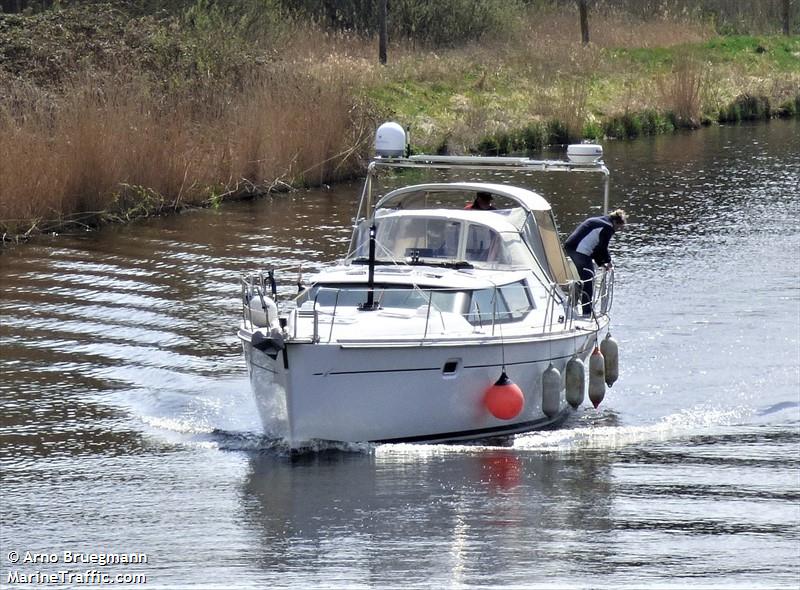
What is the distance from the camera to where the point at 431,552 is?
33.6 ft

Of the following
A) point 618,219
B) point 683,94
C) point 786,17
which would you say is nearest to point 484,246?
point 618,219

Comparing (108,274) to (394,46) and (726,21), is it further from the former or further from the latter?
(726,21)

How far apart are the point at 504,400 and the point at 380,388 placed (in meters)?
1.26

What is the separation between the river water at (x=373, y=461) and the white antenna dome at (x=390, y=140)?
3.10 m

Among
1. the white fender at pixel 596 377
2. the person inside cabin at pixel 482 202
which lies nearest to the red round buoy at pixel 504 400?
the white fender at pixel 596 377

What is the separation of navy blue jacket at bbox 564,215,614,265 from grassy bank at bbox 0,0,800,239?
1144 cm

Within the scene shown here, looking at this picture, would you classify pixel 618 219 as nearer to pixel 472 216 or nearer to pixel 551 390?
pixel 472 216

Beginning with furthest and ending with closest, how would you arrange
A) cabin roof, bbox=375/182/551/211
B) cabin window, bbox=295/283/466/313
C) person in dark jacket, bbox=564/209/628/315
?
person in dark jacket, bbox=564/209/628/315 < cabin roof, bbox=375/182/551/211 < cabin window, bbox=295/283/466/313

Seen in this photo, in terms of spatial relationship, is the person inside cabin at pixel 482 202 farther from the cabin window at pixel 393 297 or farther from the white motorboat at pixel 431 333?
the cabin window at pixel 393 297

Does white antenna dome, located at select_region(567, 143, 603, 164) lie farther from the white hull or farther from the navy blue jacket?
the white hull

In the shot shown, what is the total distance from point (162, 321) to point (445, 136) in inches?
725

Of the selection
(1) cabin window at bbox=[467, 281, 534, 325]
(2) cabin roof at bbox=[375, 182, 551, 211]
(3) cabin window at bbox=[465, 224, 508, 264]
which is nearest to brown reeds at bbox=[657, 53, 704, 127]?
(2) cabin roof at bbox=[375, 182, 551, 211]

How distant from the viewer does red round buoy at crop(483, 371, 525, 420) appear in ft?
41.9

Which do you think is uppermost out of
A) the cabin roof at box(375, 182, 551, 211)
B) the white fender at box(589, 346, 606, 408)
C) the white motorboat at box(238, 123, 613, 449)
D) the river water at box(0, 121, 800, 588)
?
the cabin roof at box(375, 182, 551, 211)
